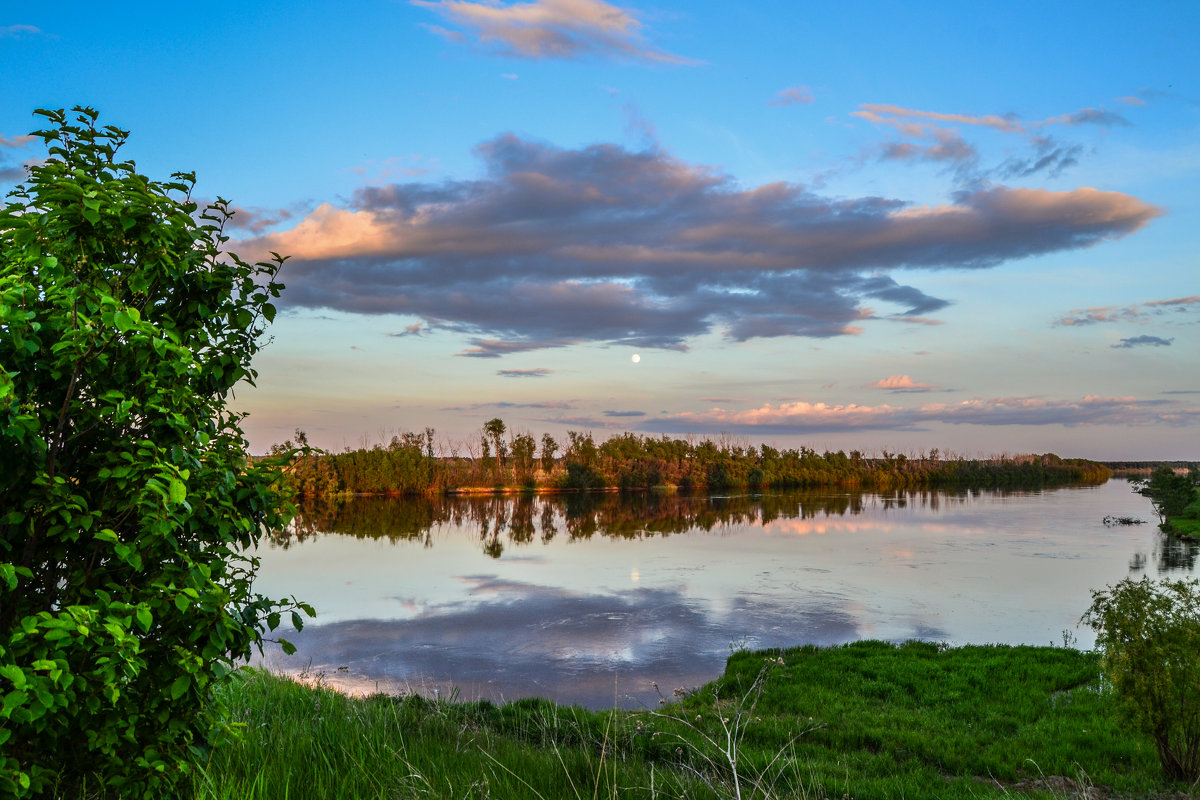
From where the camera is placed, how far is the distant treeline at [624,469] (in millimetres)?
71125

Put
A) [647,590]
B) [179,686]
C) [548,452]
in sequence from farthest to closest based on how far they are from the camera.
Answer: [548,452], [647,590], [179,686]

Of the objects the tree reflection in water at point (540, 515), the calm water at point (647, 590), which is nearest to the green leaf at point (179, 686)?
the calm water at point (647, 590)

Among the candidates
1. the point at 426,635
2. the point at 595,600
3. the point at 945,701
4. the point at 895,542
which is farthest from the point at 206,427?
the point at 895,542

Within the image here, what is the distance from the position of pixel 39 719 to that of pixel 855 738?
325 inches

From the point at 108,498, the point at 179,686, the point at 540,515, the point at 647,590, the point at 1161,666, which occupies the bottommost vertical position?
the point at 540,515

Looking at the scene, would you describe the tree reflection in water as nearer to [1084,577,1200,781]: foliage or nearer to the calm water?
the calm water

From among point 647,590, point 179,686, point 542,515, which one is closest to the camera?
point 179,686

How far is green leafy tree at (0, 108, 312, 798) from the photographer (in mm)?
3086

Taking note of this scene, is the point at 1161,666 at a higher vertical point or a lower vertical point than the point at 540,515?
higher

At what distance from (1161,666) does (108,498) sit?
343 inches

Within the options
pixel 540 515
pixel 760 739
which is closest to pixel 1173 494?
pixel 540 515

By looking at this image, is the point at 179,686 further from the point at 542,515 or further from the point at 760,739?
the point at 542,515

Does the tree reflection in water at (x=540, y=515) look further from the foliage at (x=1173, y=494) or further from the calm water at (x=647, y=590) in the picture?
the foliage at (x=1173, y=494)

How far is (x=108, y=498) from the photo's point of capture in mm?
3361
